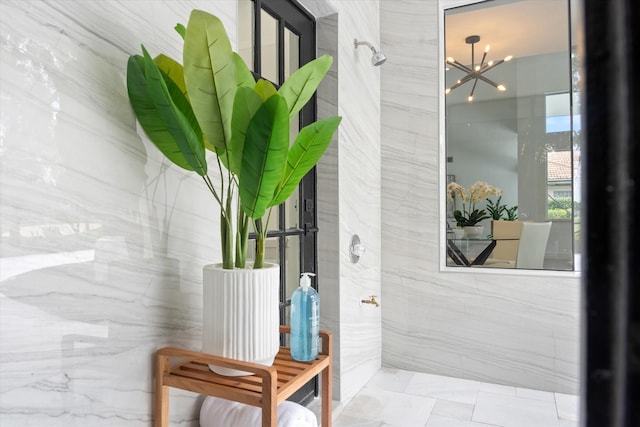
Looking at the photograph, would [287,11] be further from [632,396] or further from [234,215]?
[632,396]

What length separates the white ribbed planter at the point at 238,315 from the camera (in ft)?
3.05

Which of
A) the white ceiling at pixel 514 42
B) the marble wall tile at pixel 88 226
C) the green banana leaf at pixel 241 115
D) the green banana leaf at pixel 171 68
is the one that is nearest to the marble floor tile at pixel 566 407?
the white ceiling at pixel 514 42

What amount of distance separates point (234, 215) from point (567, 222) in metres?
2.02

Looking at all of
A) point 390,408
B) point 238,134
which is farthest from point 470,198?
point 238,134

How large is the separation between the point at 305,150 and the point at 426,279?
1889 mm

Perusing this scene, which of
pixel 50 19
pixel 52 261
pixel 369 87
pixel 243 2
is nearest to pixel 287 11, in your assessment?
pixel 243 2

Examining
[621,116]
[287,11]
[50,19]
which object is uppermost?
[287,11]

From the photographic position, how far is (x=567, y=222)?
2.39m

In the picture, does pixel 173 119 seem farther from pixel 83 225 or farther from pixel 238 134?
pixel 83 225

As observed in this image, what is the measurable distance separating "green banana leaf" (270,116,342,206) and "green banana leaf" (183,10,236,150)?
162mm

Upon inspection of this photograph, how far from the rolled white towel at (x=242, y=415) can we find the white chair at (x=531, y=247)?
75.3 inches

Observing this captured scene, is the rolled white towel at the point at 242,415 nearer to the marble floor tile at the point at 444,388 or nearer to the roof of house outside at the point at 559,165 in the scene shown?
the marble floor tile at the point at 444,388

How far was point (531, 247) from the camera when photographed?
247 centimetres

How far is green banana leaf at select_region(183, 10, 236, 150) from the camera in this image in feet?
2.72
